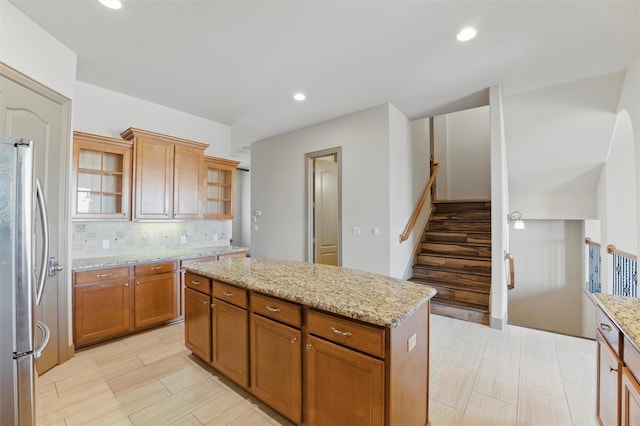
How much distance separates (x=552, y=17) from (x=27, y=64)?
414 centimetres

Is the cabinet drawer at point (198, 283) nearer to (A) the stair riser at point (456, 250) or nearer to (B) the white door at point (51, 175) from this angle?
(B) the white door at point (51, 175)

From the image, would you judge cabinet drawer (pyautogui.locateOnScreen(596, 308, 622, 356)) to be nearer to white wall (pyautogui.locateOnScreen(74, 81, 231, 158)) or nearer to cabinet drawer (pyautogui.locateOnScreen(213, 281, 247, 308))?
cabinet drawer (pyautogui.locateOnScreen(213, 281, 247, 308))

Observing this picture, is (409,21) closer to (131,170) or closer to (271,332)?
(271,332)

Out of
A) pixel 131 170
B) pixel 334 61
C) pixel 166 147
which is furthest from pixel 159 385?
pixel 334 61

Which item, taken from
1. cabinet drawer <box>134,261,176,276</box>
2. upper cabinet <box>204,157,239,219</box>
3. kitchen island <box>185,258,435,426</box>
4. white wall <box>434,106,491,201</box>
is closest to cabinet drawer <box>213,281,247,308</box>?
kitchen island <box>185,258,435,426</box>

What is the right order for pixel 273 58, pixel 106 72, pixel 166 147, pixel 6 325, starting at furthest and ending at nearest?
1. pixel 166 147
2. pixel 106 72
3. pixel 273 58
4. pixel 6 325

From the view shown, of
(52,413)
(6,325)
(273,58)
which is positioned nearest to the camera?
(6,325)

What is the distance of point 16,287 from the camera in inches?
47.2

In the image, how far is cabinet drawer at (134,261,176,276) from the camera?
3.10 metres

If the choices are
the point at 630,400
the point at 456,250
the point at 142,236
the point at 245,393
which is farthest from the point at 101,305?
the point at 456,250

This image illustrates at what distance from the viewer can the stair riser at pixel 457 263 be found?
411cm

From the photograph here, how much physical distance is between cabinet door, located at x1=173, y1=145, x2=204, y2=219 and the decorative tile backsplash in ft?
1.37

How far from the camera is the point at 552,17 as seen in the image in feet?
6.91

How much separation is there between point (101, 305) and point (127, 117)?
2.32 metres
